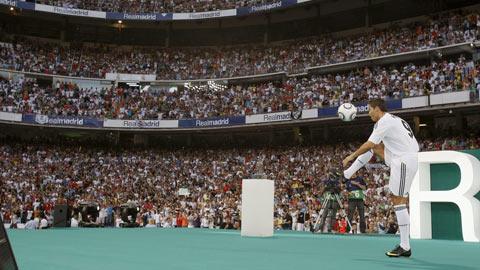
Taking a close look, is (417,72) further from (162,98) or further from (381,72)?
(162,98)

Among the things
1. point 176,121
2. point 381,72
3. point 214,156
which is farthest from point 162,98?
point 381,72

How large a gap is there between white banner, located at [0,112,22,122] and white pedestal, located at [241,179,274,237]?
1254 inches

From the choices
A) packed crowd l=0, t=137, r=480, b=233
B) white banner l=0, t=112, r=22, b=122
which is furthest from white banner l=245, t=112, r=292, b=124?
white banner l=0, t=112, r=22, b=122

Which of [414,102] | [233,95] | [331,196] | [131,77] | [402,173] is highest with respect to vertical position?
[131,77]

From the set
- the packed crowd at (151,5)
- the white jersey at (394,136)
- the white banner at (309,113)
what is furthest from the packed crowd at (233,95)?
the white jersey at (394,136)

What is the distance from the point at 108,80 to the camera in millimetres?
46125

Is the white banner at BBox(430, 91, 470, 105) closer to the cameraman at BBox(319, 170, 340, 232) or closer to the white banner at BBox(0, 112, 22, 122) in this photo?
the cameraman at BBox(319, 170, 340, 232)

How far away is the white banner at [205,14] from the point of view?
44031 millimetres

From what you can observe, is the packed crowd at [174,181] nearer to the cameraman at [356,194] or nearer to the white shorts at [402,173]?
the cameraman at [356,194]

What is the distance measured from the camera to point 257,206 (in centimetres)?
1277

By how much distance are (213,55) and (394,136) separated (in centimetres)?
4022

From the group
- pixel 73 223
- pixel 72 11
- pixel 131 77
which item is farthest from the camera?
pixel 131 77

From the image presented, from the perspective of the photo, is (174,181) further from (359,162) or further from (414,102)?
(359,162)

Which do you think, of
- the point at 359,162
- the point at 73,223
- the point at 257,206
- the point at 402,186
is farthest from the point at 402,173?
the point at 73,223
